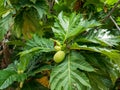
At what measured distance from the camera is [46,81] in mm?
1529

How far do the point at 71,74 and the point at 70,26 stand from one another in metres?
0.20

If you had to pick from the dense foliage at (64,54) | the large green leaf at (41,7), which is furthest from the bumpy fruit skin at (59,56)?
the large green leaf at (41,7)

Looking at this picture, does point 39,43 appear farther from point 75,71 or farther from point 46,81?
point 46,81

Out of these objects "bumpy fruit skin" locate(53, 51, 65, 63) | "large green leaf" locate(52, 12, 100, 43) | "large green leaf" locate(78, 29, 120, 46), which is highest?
"large green leaf" locate(52, 12, 100, 43)

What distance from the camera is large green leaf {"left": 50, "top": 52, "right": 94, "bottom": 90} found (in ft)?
3.55

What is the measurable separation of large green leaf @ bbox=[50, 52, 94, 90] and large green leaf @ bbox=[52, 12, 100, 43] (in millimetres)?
76

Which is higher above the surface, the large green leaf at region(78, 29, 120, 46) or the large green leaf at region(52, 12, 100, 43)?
the large green leaf at region(52, 12, 100, 43)

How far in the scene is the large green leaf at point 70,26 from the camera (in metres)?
1.13

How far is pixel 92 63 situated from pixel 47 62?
0.59ft

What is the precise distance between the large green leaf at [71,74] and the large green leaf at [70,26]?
8 cm

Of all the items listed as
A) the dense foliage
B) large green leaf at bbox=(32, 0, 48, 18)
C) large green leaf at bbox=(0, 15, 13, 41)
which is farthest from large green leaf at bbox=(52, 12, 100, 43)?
large green leaf at bbox=(0, 15, 13, 41)

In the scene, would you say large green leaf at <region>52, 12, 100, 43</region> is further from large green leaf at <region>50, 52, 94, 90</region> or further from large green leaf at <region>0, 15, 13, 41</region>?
large green leaf at <region>0, 15, 13, 41</region>

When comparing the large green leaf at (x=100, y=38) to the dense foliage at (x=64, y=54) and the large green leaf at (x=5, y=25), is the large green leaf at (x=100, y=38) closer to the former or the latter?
the dense foliage at (x=64, y=54)

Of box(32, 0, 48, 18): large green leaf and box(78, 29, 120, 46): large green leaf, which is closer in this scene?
box(78, 29, 120, 46): large green leaf
